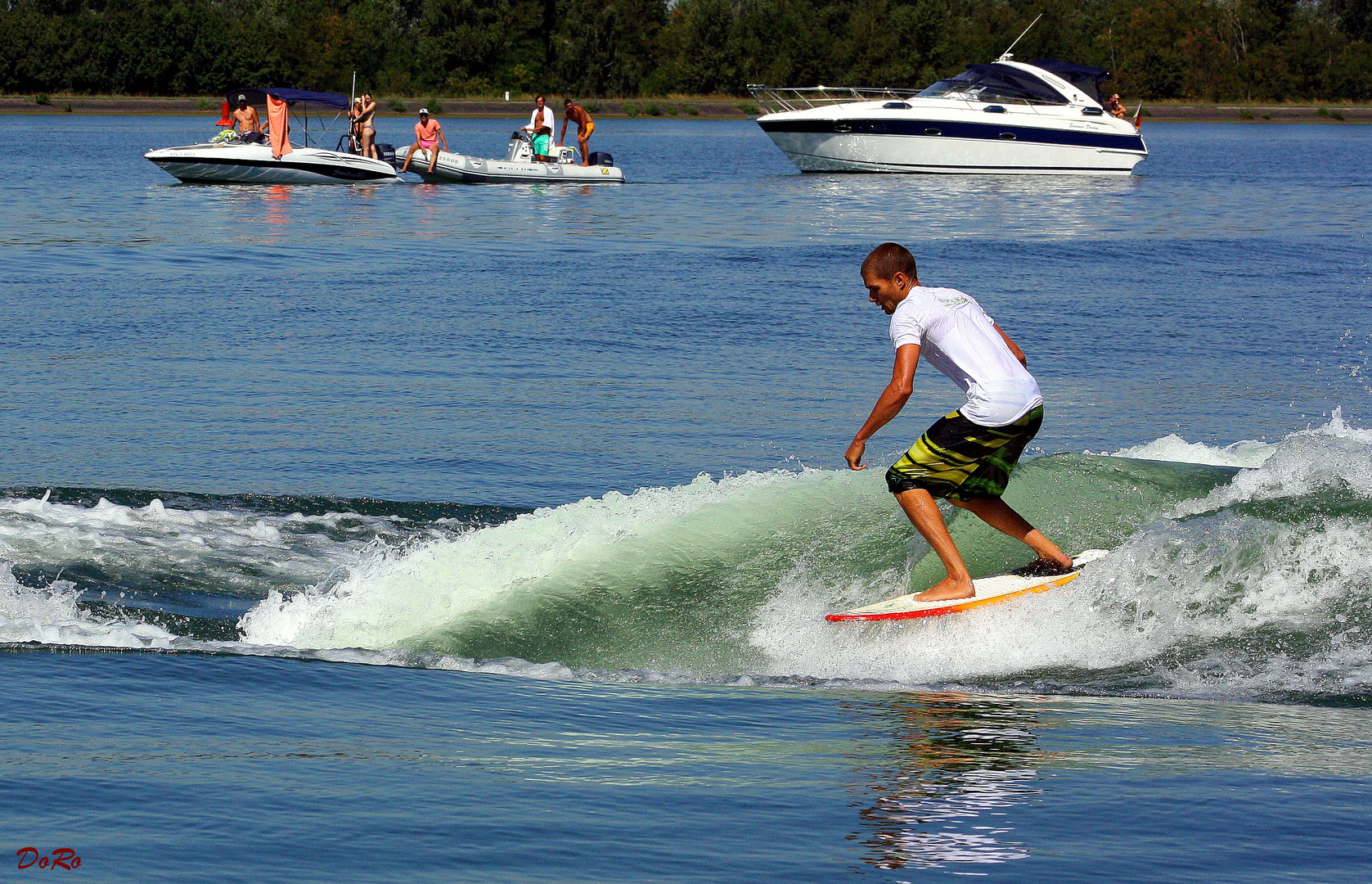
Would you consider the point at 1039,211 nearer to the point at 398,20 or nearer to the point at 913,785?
the point at 913,785

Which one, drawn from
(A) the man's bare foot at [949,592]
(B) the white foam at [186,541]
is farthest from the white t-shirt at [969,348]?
(B) the white foam at [186,541]

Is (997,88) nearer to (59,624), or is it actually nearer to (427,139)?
(427,139)

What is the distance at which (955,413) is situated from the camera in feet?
21.6

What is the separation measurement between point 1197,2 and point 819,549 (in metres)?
95.5

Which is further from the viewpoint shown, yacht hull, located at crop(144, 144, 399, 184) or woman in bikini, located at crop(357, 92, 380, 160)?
woman in bikini, located at crop(357, 92, 380, 160)

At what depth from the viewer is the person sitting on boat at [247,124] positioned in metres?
34.4

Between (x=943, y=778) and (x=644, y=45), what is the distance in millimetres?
87804

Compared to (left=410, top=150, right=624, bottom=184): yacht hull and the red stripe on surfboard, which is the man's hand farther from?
(left=410, top=150, right=624, bottom=184): yacht hull

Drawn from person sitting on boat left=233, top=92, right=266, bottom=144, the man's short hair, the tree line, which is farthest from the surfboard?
the tree line

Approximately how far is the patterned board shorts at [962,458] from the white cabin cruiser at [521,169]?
1190 inches

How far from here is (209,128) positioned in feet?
198

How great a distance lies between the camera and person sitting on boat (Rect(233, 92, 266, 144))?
3444 centimetres

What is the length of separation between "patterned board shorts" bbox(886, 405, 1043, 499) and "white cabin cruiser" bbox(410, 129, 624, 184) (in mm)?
30215

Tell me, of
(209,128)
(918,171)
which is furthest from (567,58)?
(918,171)
